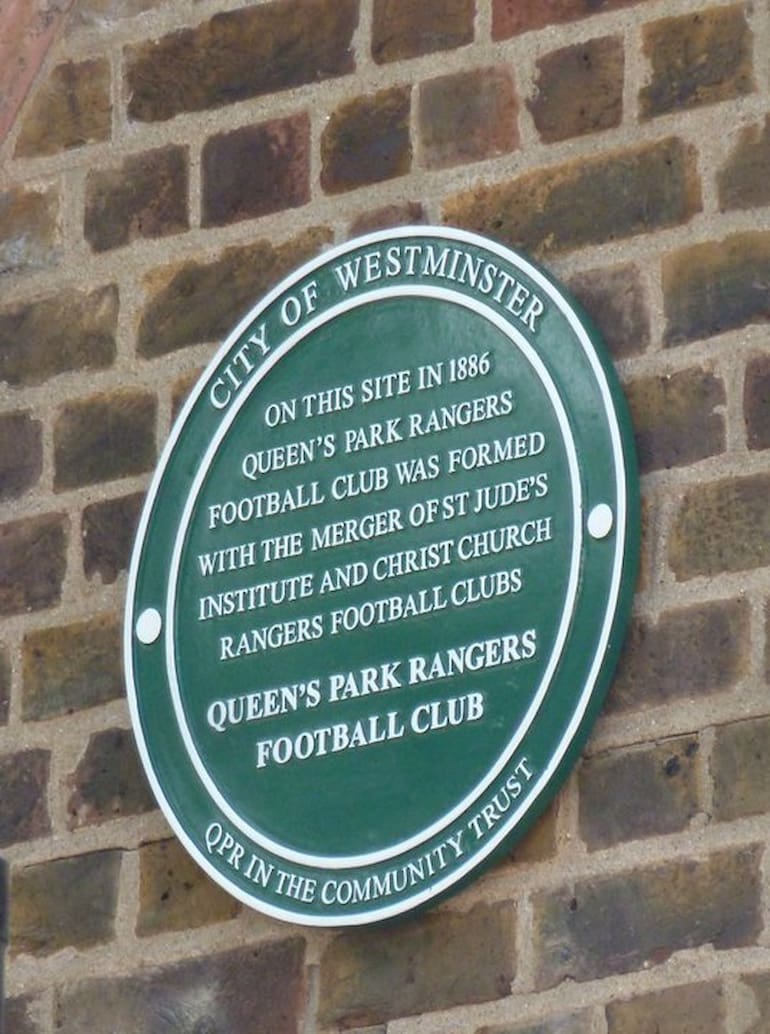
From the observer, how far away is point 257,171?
6.47 meters

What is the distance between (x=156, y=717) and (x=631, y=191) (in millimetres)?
1206

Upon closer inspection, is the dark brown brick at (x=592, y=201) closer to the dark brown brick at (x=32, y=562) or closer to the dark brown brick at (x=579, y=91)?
the dark brown brick at (x=579, y=91)

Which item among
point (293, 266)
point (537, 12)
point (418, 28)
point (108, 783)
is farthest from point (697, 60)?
point (108, 783)

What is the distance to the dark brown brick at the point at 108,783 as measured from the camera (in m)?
6.18

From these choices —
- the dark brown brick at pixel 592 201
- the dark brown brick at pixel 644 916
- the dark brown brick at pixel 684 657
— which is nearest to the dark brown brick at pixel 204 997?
the dark brown brick at pixel 644 916

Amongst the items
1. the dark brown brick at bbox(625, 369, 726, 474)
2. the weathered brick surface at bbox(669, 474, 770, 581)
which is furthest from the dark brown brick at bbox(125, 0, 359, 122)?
the weathered brick surface at bbox(669, 474, 770, 581)

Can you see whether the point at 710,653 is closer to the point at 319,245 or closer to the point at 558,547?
the point at 558,547

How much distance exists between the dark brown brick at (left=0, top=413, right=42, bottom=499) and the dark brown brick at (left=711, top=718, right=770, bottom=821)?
152cm

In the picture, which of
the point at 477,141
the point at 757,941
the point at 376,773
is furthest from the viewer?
the point at 477,141

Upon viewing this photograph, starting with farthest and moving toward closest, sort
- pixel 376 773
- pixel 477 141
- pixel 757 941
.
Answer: pixel 477 141 < pixel 376 773 < pixel 757 941

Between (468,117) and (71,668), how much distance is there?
1.19 metres

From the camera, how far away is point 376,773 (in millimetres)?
5867

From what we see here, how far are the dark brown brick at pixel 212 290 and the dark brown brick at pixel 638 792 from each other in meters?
1.17

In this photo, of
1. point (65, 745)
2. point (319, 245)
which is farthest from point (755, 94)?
point (65, 745)
